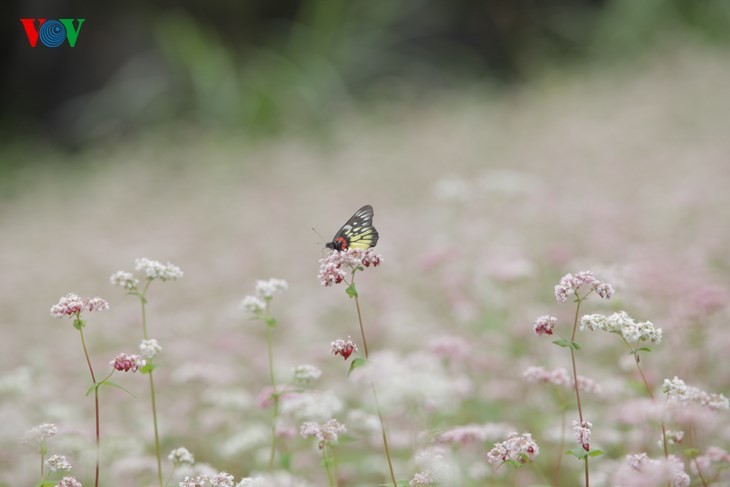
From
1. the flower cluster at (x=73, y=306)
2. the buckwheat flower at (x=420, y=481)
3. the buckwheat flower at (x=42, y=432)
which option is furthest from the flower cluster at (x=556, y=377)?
the buckwheat flower at (x=42, y=432)

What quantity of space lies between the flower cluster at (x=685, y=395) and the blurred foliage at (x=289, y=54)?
10309mm

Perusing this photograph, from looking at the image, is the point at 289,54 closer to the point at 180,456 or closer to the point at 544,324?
the point at 180,456

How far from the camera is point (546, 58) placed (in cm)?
1399

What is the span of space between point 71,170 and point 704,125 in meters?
10.9

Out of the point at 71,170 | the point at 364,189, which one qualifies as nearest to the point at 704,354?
the point at 364,189

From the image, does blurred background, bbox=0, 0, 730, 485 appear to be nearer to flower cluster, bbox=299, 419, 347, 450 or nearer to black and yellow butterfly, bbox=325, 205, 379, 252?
flower cluster, bbox=299, 419, 347, 450

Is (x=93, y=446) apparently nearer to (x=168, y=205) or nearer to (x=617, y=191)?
(x=617, y=191)

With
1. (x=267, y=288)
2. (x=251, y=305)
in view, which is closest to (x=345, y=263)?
(x=267, y=288)

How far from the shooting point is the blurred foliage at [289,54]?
500 inches

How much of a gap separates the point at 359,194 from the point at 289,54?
18.6ft

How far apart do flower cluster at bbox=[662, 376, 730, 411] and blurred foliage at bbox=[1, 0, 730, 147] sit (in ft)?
33.8

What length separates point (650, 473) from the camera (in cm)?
196

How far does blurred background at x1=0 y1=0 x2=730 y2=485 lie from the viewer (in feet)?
12.2

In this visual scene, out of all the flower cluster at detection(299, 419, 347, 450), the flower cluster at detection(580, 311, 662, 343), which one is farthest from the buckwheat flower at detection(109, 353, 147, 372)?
the flower cluster at detection(580, 311, 662, 343)
